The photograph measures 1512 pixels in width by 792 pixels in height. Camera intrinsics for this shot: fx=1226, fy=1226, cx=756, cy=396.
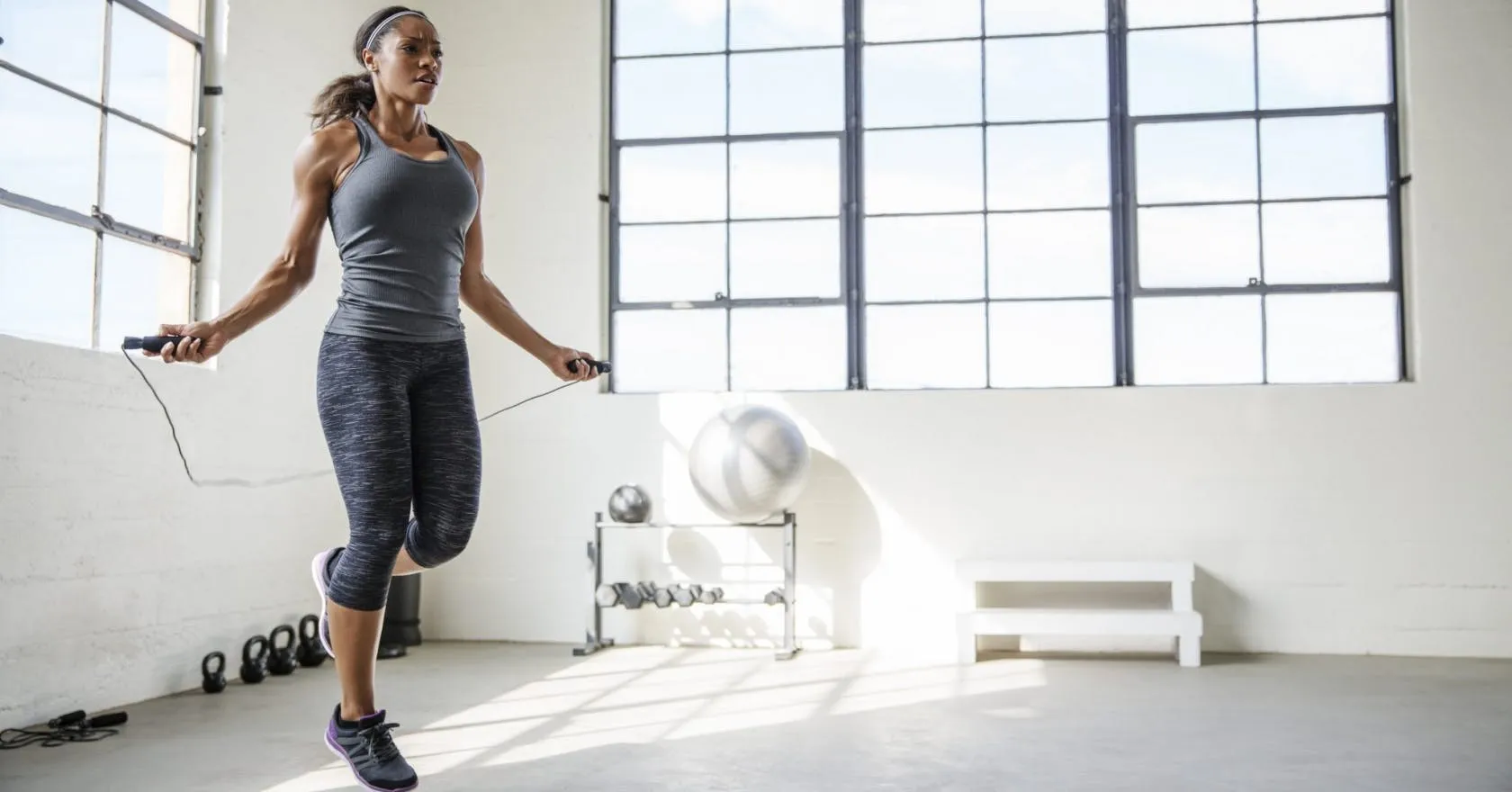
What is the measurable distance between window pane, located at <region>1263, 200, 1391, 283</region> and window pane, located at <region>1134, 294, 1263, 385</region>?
23 cm

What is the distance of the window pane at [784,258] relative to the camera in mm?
5691

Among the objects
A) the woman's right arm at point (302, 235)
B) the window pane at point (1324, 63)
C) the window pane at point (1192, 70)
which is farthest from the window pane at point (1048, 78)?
the woman's right arm at point (302, 235)

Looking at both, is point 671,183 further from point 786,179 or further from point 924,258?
point 924,258

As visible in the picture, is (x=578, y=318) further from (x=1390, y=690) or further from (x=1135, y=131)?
(x=1390, y=690)

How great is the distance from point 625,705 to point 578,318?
2260mm

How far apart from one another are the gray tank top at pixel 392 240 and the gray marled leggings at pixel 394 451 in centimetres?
4

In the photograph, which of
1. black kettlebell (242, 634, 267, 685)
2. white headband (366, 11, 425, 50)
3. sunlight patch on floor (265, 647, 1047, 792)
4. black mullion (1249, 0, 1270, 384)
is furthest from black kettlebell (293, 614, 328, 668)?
black mullion (1249, 0, 1270, 384)

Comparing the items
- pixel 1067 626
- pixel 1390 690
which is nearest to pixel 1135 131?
pixel 1067 626

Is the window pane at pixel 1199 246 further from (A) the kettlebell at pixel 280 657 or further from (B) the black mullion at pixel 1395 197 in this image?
(A) the kettlebell at pixel 280 657

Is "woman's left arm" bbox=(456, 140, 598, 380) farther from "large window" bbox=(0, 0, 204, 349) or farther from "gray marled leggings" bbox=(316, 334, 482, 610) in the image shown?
"large window" bbox=(0, 0, 204, 349)

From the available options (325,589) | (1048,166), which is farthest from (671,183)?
(325,589)

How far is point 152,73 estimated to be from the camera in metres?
4.39

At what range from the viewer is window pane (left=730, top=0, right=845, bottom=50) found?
5793 mm

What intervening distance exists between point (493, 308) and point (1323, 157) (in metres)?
4.21
